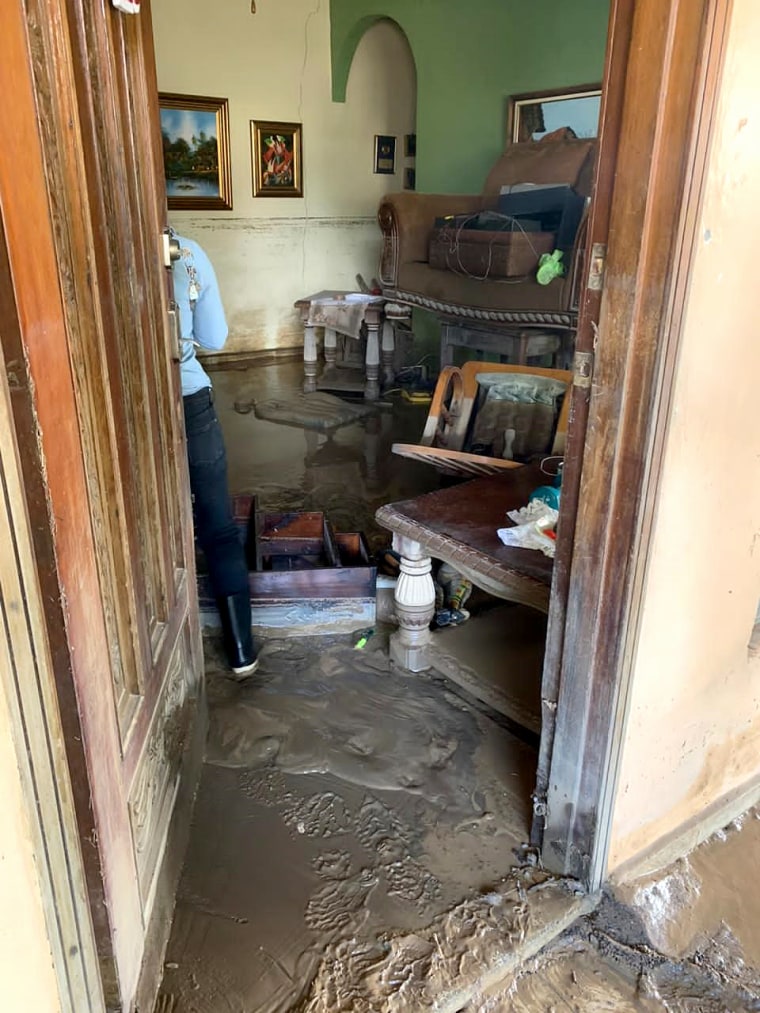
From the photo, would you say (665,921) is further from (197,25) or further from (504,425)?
(197,25)

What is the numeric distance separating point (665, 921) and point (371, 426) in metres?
4.29

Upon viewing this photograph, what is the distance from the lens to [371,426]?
5852 millimetres

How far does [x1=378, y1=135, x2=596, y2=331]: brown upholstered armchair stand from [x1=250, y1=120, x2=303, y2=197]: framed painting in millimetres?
2068

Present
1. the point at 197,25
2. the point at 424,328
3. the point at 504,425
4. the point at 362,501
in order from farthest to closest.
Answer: the point at 424,328 → the point at 197,25 → the point at 362,501 → the point at 504,425

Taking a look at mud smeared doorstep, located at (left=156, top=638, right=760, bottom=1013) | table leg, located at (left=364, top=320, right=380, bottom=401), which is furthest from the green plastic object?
mud smeared doorstep, located at (left=156, top=638, right=760, bottom=1013)

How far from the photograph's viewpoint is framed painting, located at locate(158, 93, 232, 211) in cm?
724

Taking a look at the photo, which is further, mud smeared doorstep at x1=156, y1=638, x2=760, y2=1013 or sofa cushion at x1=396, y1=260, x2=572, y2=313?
sofa cushion at x1=396, y1=260, x2=572, y2=313

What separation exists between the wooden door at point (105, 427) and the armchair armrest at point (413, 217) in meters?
4.53

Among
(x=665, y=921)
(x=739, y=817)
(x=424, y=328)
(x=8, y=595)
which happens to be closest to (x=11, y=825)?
(x=8, y=595)

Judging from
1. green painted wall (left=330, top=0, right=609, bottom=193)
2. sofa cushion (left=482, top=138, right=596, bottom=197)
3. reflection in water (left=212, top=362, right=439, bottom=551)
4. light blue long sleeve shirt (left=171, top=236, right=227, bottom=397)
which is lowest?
reflection in water (left=212, top=362, right=439, bottom=551)

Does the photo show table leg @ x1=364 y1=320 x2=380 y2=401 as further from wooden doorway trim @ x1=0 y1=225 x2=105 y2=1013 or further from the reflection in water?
wooden doorway trim @ x1=0 y1=225 x2=105 y2=1013

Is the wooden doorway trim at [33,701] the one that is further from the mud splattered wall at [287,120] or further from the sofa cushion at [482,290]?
the mud splattered wall at [287,120]

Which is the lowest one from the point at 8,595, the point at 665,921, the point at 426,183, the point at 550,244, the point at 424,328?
the point at 665,921

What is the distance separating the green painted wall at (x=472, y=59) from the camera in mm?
6121
